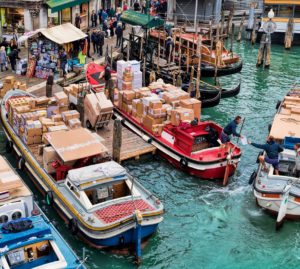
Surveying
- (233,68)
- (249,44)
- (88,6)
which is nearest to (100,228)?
(233,68)

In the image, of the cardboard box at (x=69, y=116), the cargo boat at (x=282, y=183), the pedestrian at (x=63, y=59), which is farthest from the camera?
the pedestrian at (x=63, y=59)

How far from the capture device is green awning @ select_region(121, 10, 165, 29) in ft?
110

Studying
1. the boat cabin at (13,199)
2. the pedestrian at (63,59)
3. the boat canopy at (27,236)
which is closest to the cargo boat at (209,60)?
the pedestrian at (63,59)

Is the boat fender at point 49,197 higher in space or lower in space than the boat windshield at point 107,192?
lower

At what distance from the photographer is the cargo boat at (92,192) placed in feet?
53.2

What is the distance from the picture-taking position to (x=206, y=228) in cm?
1822

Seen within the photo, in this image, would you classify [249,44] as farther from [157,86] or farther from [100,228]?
[100,228]

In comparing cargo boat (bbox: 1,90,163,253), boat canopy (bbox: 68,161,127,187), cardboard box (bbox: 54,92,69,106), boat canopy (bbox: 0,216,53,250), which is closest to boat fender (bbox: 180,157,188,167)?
cargo boat (bbox: 1,90,163,253)

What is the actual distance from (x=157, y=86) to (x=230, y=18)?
24.8 m

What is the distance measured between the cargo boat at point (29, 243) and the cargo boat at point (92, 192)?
68.0 inches

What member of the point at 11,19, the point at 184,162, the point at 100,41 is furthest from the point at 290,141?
the point at 11,19

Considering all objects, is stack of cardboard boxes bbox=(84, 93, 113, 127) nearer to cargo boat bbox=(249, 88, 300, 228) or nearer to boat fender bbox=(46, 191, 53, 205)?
boat fender bbox=(46, 191, 53, 205)

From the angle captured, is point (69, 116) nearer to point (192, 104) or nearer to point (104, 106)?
point (104, 106)

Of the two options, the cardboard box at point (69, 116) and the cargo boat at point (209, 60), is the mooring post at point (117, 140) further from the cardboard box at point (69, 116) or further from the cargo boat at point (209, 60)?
the cargo boat at point (209, 60)
